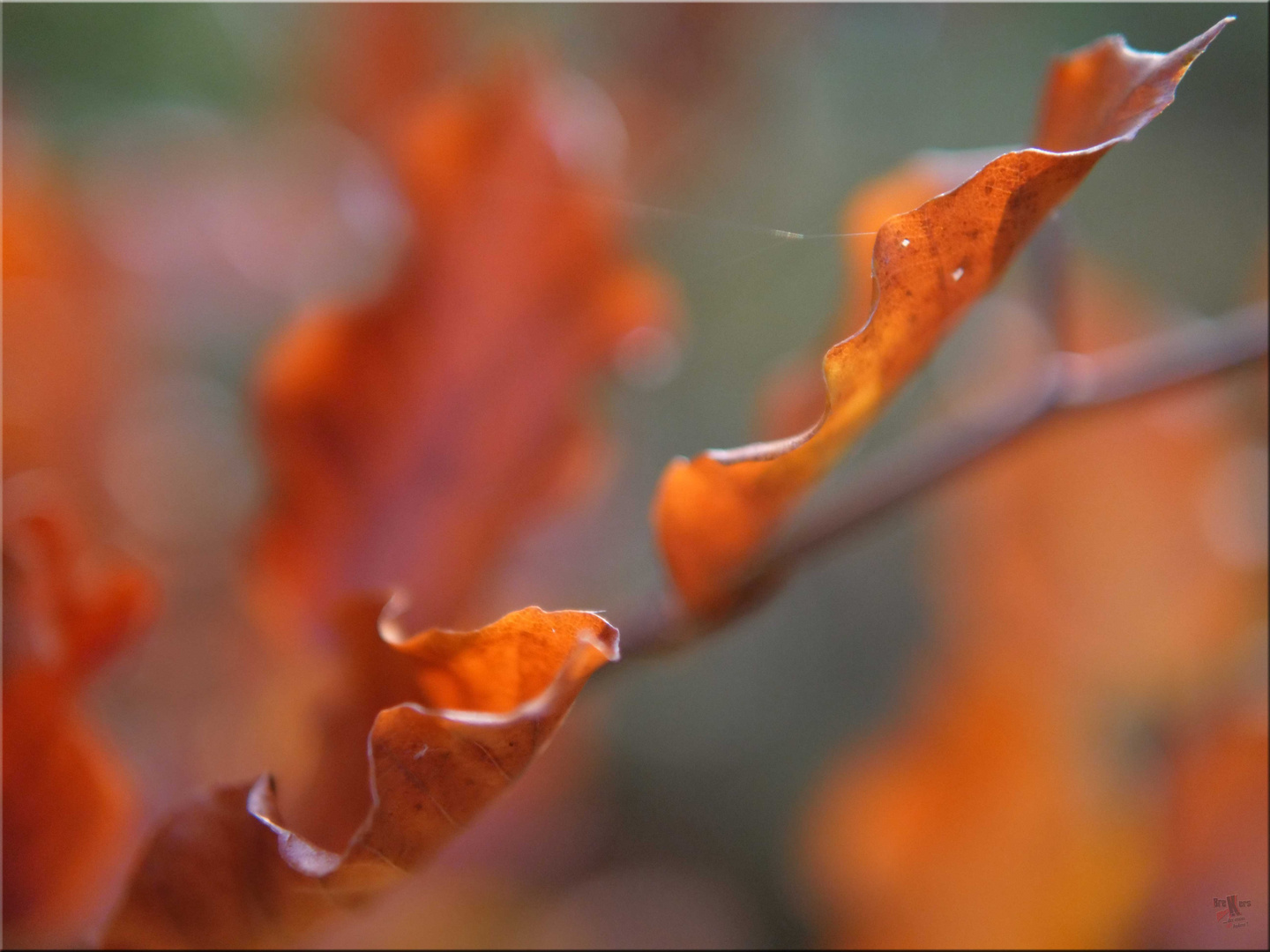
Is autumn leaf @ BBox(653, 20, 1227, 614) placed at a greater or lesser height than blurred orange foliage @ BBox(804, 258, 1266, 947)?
greater

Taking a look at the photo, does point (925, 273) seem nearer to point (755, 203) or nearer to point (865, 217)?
point (865, 217)

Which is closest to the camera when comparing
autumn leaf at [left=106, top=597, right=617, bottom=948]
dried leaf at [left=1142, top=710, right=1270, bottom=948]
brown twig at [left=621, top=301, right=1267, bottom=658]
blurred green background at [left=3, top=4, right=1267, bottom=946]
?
autumn leaf at [left=106, top=597, right=617, bottom=948]

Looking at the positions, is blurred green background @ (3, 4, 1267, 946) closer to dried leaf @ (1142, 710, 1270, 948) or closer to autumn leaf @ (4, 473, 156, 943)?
dried leaf @ (1142, 710, 1270, 948)

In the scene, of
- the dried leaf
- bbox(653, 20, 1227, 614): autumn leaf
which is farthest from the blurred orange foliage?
bbox(653, 20, 1227, 614): autumn leaf

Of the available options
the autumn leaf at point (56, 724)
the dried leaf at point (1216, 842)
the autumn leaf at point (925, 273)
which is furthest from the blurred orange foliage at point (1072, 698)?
the autumn leaf at point (56, 724)

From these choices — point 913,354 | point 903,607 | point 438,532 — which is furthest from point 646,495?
point 913,354

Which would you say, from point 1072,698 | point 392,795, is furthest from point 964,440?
point 1072,698
